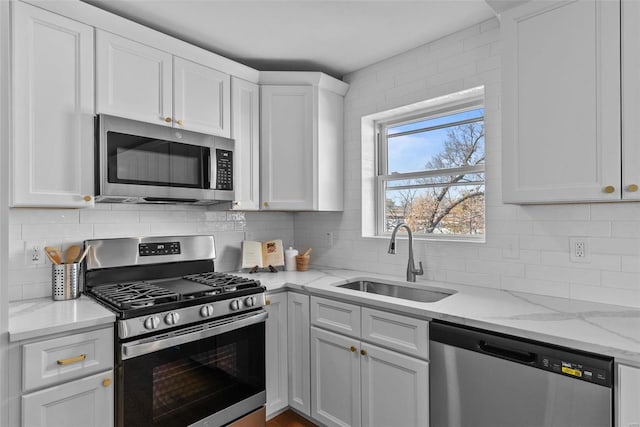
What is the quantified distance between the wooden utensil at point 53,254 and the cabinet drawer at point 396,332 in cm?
166

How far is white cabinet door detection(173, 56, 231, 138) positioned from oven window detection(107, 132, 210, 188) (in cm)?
17

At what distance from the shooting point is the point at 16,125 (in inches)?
67.4

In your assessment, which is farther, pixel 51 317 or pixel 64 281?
pixel 64 281

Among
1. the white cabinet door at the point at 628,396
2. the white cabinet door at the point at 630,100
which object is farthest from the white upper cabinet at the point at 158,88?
the white cabinet door at the point at 628,396

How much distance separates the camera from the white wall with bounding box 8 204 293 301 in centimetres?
195

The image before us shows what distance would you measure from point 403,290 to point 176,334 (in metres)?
1.38

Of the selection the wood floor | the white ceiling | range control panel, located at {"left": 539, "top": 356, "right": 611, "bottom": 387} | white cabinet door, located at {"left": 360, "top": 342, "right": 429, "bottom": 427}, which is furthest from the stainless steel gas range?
range control panel, located at {"left": 539, "top": 356, "right": 611, "bottom": 387}

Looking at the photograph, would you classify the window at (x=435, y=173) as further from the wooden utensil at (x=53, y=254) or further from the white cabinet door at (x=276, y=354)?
the wooden utensil at (x=53, y=254)

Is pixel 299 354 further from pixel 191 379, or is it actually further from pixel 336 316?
pixel 191 379

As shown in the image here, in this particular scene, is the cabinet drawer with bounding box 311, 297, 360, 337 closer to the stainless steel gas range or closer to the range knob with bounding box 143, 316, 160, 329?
the stainless steel gas range

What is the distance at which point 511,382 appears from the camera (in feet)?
4.94

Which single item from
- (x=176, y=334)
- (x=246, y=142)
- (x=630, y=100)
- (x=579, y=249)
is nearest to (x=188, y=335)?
(x=176, y=334)

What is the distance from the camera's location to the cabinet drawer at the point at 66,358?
4.83 ft

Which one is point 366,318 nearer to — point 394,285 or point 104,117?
point 394,285
